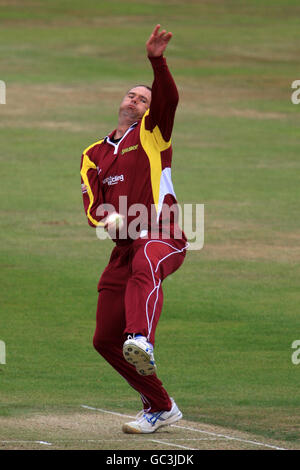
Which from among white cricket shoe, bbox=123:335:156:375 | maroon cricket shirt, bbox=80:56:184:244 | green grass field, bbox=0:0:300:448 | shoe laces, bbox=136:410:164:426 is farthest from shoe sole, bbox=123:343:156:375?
green grass field, bbox=0:0:300:448

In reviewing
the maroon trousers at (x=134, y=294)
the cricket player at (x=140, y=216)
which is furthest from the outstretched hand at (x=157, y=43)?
the maroon trousers at (x=134, y=294)

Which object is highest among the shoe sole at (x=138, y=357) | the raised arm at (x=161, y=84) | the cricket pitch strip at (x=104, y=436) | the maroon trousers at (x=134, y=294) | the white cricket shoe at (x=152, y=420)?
the raised arm at (x=161, y=84)

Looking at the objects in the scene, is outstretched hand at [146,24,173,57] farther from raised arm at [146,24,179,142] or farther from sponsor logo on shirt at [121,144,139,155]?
sponsor logo on shirt at [121,144,139,155]

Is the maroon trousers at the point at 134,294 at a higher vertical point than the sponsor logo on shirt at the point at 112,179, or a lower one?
lower

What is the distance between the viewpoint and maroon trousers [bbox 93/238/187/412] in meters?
8.28

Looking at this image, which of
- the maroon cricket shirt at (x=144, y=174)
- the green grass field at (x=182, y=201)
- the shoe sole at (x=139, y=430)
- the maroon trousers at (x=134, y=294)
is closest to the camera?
the maroon trousers at (x=134, y=294)

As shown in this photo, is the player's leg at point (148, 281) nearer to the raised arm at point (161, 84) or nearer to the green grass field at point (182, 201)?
the raised arm at point (161, 84)

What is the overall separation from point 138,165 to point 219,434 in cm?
217

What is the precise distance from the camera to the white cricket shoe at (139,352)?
781 centimetres

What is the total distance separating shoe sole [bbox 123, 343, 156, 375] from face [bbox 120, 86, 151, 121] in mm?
2295

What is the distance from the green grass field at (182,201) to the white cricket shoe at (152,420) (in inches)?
23.1

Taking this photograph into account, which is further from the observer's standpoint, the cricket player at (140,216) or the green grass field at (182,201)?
the green grass field at (182,201)

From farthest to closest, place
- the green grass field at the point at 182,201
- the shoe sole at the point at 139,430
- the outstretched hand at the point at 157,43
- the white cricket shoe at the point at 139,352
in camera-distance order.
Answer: the green grass field at the point at 182,201 < the shoe sole at the point at 139,430 < the outstretched hand at the point at 157,43 < the white cricket shoe at the point at 139,352

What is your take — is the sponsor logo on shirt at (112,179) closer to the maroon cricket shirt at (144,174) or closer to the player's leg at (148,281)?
the maroon cricket shirt at (144,174)
